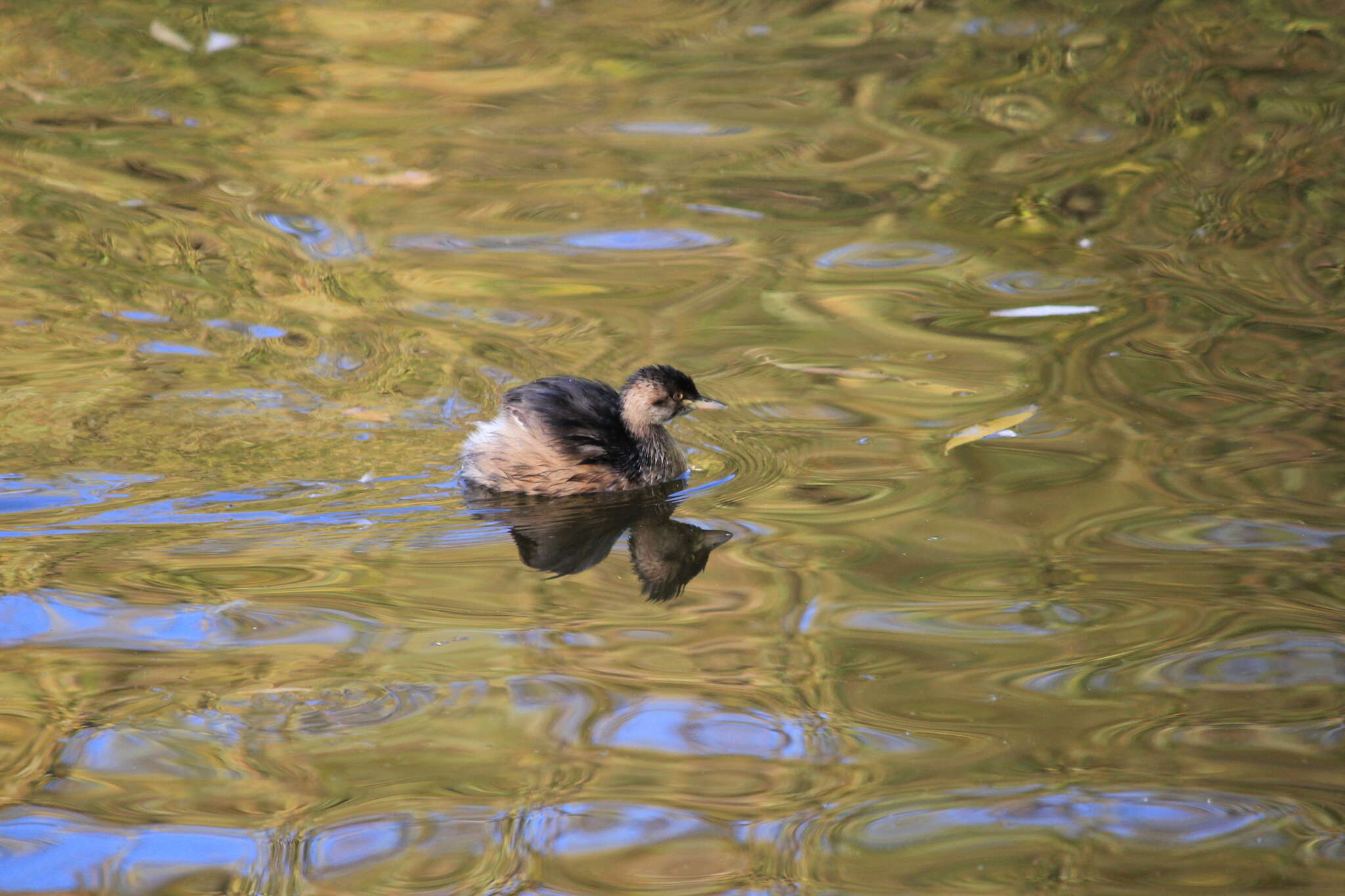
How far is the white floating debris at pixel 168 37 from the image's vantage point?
36.2 feet

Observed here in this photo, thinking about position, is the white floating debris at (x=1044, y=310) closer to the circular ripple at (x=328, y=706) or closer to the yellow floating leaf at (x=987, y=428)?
the yellow floating leaf at (x=987, y=428)

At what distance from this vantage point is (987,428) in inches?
247

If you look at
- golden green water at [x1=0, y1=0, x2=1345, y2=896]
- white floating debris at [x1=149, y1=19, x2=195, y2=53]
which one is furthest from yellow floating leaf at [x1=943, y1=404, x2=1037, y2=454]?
white floating debris at [x1=149, y1=19, x2=195, y2=53]

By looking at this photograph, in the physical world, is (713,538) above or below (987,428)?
below

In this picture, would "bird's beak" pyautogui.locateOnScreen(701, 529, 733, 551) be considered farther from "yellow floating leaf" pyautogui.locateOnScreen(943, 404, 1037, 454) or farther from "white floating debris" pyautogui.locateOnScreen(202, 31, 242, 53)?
"white floating debris" pyautogui.locateOnScreen(202, 31, 242, 53)

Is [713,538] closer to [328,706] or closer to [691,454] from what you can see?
[691,454]

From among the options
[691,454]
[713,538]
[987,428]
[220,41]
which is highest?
[220,41]

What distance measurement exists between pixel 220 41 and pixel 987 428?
7.42 metres

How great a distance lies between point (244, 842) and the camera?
3.78 metres

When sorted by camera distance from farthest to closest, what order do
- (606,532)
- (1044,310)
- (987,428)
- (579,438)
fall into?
(1044,310) → (987,428) → (579,438) → (606,532)

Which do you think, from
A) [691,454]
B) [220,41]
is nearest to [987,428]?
[691,454]

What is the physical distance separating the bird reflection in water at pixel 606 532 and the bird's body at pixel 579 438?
0.07 meters

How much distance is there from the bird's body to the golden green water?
13cm

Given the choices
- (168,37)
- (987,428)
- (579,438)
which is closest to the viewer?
(579,438)
